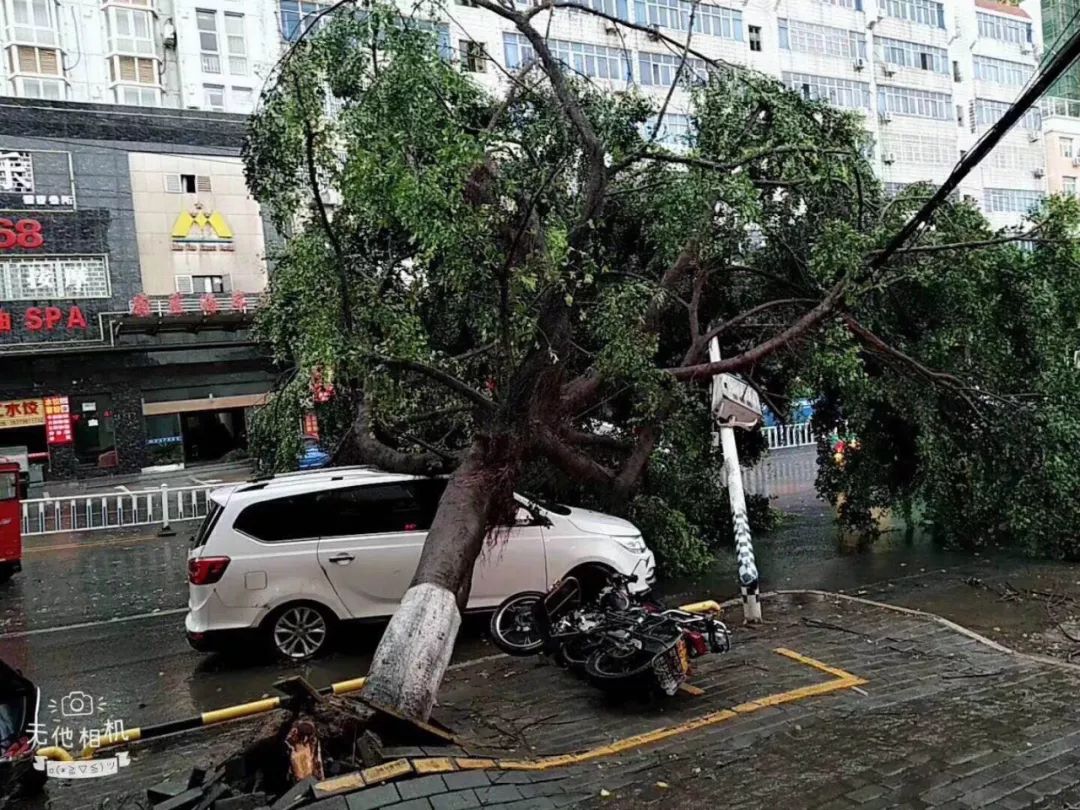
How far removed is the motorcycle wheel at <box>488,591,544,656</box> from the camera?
7.71 metres

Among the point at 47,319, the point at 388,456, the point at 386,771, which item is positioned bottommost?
the point at 386,771

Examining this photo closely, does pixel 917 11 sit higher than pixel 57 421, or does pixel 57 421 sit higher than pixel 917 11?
pixel 917 11

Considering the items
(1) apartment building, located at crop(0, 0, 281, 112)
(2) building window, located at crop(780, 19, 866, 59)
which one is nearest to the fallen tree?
(1) apartment building, located at crop(0, 0, 281, 112)

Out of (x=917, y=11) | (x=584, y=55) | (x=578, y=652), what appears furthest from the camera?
(x=917, y=11)

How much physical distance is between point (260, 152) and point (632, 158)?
13.6 ft

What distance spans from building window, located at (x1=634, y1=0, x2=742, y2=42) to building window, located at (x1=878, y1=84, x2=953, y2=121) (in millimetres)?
9478

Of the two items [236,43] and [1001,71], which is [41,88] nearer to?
[236,43]

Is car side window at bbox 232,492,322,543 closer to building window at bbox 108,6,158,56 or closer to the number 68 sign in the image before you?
the number 68 sign

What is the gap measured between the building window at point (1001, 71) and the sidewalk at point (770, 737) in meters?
49.8

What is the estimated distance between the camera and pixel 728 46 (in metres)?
38.5

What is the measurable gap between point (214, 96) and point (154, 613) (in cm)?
2815

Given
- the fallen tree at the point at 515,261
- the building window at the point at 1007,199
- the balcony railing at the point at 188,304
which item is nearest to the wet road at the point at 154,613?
the fallen tree at the point at 515,261

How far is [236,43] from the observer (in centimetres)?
3359

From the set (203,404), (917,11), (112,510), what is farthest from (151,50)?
(917,11)
